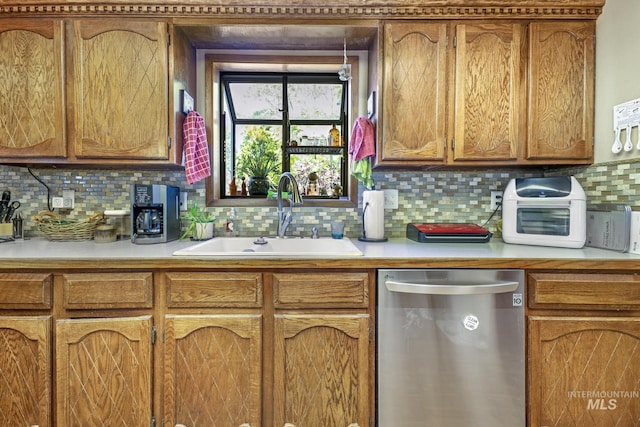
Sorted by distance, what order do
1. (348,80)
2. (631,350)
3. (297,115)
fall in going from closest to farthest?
(631,350)
(348,80)
(297,115)

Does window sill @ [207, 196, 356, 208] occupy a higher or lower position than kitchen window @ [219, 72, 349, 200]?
lower

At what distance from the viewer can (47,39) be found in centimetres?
164

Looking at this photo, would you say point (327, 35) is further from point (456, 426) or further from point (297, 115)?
point (456, 426)

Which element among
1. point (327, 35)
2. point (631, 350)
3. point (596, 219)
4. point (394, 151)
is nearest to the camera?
point (631, 350)

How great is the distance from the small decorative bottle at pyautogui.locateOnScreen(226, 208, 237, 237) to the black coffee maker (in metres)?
0.33

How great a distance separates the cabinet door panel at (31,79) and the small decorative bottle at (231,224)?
3.02ft

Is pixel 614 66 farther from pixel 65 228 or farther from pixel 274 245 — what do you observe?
pixel 65 228

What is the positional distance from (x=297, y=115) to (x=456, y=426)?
74.9 inches

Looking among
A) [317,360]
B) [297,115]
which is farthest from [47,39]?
[317,360]

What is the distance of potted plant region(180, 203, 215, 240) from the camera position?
72.9 inches

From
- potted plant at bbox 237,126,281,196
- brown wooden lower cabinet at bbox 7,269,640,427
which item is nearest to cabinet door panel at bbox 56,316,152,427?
brown wooden lower cabinet at bbox 7,269,640,427

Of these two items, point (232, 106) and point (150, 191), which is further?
point (232, 106)

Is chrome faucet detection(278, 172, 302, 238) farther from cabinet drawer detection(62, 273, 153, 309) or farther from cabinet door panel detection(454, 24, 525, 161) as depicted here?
cabinet door panel detection(454, 24, 525, 161)

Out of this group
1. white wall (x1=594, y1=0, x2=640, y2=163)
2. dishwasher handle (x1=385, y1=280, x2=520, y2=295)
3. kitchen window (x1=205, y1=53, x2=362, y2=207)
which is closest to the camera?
dishwasher handle (x1=385, y1=280, x2=520, y2=295)
